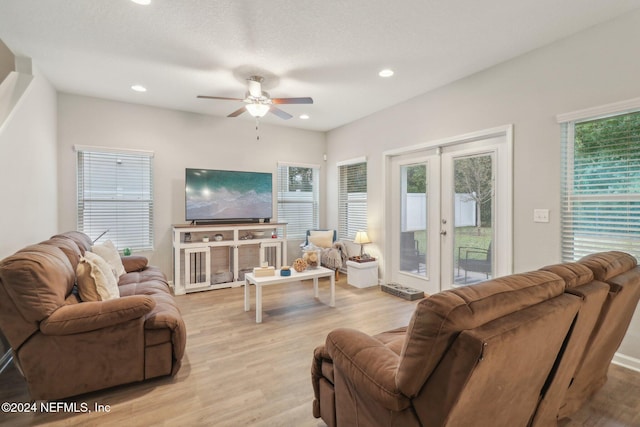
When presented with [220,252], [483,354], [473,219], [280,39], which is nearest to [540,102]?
[473,219]

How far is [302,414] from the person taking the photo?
1.92m

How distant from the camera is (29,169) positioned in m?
3.19

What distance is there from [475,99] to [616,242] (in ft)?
6.44

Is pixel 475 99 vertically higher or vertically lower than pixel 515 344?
higher

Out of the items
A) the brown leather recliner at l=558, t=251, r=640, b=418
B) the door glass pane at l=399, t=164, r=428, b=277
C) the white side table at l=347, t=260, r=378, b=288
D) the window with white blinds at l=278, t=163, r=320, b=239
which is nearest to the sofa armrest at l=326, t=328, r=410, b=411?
the brown leather recliner at l=558, t=251, r=640, b=418

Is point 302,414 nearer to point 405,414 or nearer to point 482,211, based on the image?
point 405,414

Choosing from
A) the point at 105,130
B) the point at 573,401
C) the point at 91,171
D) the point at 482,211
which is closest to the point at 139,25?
the point at 105,130

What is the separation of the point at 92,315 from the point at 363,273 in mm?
3561

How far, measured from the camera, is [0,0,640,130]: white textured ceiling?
7.79ft

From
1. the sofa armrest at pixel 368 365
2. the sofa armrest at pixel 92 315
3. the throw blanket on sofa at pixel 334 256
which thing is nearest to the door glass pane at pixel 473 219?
the throw blanket on sofa at pixel 334 256

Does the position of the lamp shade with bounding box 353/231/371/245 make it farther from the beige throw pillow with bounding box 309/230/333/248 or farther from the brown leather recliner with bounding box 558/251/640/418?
the brown leather recliner with bounding box 558/251/640/418

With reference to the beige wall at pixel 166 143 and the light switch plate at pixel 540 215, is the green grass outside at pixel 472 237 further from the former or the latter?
the beige wall at pixel 166 143

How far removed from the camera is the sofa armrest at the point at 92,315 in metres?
1.92

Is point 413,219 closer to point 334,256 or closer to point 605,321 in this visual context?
point 334,256
